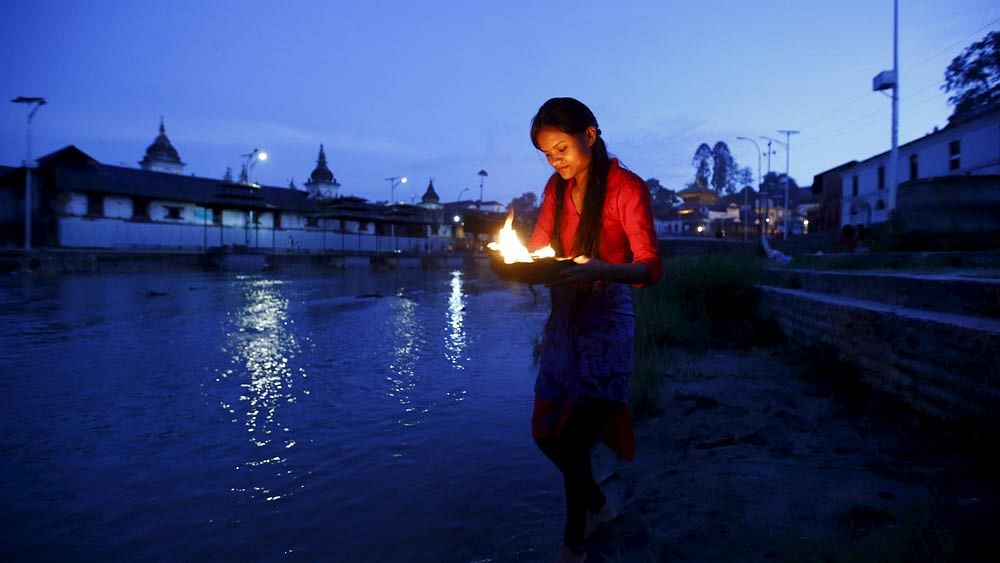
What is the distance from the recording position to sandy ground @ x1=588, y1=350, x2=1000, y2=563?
2172 mm

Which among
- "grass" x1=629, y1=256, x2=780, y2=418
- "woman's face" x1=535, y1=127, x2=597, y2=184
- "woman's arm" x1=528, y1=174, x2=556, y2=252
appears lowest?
"grass" x1=629, y1=256, x2=780, y2=418

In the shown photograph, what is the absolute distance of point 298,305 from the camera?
14227 millimetres

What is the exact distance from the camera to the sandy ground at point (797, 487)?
217 cm

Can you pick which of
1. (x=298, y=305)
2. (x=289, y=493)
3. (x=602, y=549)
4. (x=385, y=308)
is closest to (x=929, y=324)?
(x=602, y=549)

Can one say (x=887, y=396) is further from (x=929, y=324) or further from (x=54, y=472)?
(x=54, y=472)

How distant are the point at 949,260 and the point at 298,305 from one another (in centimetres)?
1285

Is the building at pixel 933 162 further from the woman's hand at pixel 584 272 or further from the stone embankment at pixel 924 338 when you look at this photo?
the woman's hand at pixel 584 272

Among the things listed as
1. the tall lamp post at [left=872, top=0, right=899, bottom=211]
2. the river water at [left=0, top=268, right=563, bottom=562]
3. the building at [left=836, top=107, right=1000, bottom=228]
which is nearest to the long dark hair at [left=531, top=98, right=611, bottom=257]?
the river water at [left=0, top=268, right=563, bottom=562]

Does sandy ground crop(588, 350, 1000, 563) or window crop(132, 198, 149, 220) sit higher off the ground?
window crop(132, 198, 149, 220)

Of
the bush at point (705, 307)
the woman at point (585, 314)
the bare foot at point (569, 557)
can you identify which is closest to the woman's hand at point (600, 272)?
the woman at point (585, 314)

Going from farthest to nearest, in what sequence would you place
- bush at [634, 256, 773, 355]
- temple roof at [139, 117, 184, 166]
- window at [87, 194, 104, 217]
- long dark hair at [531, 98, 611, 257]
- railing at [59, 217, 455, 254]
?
temple roof at [139, 117, 184, 166], window at [87, 194, 104, 217], railing at [59, 217, 455, 254], bush at [634, 256, 773, 355], long dark hair at [531, 98, 611, 257]

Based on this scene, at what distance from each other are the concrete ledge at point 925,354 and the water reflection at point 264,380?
12.3 feet

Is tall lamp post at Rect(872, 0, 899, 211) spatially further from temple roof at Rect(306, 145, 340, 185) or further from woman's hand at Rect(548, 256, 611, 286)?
temple roof at Rect(306, 145, 340, 185)

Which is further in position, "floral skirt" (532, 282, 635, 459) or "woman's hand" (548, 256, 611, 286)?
"floral skirt" (532, 282, 635, 459)
